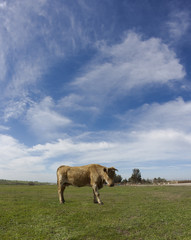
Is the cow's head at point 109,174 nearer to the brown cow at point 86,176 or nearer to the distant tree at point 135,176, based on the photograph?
the brown cow at point 86,176

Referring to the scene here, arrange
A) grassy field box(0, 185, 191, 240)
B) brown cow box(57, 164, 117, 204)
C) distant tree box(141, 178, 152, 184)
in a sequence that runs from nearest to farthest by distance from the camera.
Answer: grassy field box(0, 185, 191, 240) → brown cow box(57, 164, 117, 204) → distant tree box(141, 178, 152, 184)

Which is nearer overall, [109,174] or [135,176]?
[109,174]

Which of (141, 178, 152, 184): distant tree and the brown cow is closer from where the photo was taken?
the brown cow

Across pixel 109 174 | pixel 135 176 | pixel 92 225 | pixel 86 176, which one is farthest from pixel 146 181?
pixel 92 225

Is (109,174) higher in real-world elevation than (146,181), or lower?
higher

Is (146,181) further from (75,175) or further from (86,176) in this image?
(75,175)

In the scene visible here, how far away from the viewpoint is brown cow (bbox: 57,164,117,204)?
14.7m

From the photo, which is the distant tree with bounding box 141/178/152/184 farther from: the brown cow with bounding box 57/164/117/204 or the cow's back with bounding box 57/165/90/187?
the cow's back with bounding box 57/165/90/187

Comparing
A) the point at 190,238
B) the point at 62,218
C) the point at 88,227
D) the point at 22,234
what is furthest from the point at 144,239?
the point at 22,234

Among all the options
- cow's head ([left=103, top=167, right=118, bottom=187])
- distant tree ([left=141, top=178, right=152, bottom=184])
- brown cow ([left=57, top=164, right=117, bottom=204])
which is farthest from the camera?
distant tree ([left=141, top=178, right=152, bottom=184])

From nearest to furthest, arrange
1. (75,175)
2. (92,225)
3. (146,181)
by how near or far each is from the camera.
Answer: (92,225) → (75,175) → (146,181)

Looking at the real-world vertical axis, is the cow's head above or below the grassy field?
above

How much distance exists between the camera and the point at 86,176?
48.9ft

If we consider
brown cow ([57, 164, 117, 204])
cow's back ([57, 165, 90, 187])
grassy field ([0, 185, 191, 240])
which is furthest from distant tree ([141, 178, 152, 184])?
grassy field ([0, 185, 191, 240])
